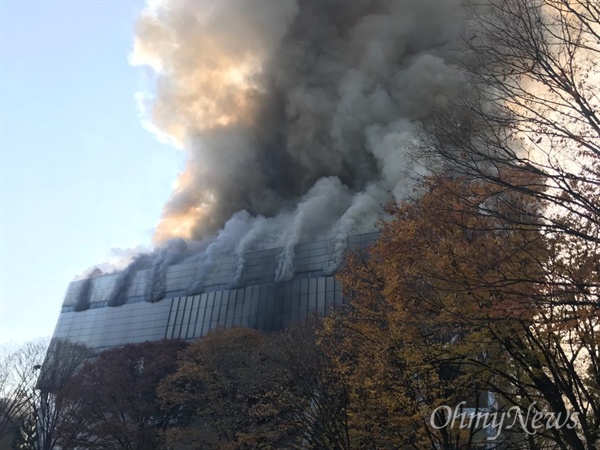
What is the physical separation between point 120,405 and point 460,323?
77.4ft

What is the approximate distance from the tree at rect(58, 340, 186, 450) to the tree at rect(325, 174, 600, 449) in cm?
1577

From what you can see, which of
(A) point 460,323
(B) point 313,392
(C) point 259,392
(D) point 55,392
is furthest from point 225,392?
(A) point 460,323

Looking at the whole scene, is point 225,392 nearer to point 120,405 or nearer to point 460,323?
point 120,405

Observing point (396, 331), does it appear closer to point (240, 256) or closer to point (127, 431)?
point (127, 431)

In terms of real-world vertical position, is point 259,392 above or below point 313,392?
above

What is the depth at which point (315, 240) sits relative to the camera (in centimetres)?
5191

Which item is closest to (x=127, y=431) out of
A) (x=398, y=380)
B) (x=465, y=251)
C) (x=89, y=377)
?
(x=89, y=377)

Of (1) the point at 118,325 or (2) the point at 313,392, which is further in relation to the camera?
(1) the point at 118,325

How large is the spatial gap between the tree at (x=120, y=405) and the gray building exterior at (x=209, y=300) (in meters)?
14.9

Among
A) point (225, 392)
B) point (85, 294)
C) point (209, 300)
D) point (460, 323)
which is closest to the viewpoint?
point (460, 323)

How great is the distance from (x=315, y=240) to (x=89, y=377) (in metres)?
26.7

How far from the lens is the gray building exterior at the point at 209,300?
156 ft

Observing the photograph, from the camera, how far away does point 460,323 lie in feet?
33.7

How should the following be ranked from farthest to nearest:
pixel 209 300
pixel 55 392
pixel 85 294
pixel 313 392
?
pixel 85 294 < pixel 209 300 < pixel 55 392 < pixel 313 392
